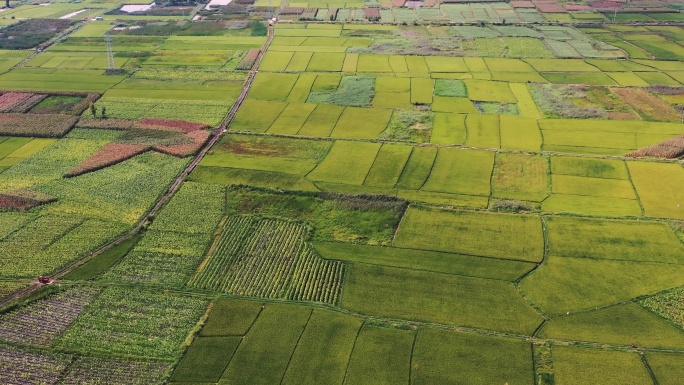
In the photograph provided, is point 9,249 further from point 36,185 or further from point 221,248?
point 221,248

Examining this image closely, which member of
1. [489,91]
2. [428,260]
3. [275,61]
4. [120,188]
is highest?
[275,61]

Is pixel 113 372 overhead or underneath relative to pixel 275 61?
underneath

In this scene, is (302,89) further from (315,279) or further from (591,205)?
(315,279)

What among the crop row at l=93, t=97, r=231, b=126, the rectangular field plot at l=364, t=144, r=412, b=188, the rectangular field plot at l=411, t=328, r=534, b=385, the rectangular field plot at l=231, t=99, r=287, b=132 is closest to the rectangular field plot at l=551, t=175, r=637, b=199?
the rectangular field plot at l=364, t=144, r=412, b=188

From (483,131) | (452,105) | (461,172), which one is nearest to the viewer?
(461,172)

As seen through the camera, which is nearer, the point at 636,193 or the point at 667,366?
the point at 667,366

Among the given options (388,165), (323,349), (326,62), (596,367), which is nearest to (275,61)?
(326,62)

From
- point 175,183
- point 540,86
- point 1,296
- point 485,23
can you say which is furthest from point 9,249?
point 485,23
